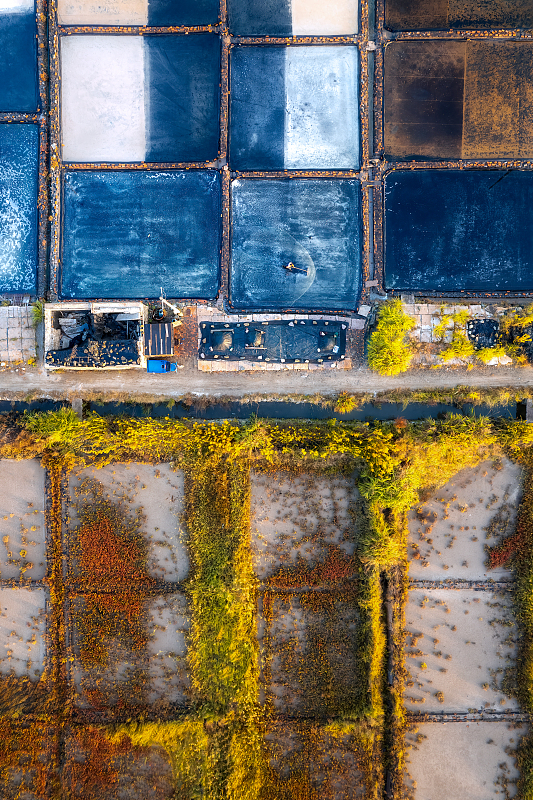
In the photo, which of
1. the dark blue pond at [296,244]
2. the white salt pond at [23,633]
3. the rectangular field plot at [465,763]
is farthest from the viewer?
the white salt pond at [23,633]

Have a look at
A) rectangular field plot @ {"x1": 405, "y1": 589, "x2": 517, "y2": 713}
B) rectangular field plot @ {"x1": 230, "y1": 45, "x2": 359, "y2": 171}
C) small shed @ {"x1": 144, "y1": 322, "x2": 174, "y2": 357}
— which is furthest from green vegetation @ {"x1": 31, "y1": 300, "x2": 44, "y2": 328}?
rectangular field plot @ {"x1": 405, "y1": 589, "x2": 517, "y2": 713}

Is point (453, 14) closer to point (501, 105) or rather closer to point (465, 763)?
point (501, 105)

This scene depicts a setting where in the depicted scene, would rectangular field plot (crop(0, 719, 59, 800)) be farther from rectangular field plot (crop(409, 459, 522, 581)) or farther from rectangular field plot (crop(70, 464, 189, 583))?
rectangular field plot (crop(409, 459, 522, 581))

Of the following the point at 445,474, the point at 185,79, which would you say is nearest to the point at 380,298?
the point at 445,474

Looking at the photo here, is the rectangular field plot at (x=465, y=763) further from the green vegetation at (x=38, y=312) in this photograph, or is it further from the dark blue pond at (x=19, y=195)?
the dark blue pond at (x=19, y=195)

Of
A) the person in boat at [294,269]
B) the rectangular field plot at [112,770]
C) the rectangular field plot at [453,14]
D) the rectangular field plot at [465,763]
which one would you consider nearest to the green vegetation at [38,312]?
the person in boat at [294,269]

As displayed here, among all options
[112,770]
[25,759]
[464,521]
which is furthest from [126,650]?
[464,521]
